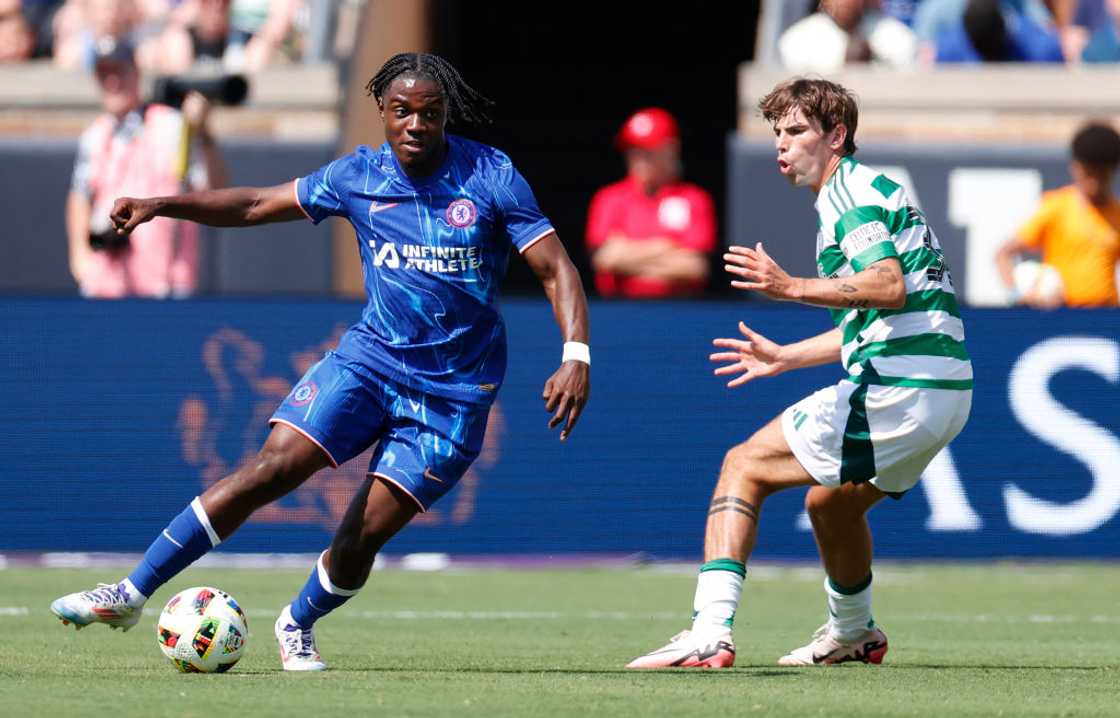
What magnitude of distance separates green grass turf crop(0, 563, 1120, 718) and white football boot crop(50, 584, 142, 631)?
0.18 m

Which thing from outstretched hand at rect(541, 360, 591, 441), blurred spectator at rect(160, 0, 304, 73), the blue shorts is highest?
blurred spectator at rect(160, 0, 304, 73)

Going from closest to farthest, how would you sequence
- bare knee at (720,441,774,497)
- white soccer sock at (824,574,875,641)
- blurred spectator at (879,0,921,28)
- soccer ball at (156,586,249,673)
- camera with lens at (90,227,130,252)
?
soccer ball at (156,586,249,673) < bare knee at (720,441,774,497) < white soccer sock at (824,574,875,641) < camera with lens at (90,227,130,252) < blurred spectator at (879,0,921,28)

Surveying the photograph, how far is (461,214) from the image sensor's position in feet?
23.6

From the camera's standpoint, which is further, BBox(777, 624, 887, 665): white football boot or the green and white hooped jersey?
BBox(777, 624, 887, 665): white football boot

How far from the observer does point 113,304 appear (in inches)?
480

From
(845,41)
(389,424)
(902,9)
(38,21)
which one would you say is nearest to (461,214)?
(389,424)

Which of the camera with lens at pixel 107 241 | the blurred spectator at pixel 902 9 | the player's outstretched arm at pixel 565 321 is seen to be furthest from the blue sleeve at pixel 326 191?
the blurred spectator at pixel 902 9

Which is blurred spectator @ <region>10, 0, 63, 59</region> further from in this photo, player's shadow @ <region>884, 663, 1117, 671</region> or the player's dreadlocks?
player's shadow @ <region>884, 663, 1117, 671</region>

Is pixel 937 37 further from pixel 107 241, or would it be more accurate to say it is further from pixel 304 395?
pixel 304 395

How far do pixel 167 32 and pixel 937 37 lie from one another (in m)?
6.20

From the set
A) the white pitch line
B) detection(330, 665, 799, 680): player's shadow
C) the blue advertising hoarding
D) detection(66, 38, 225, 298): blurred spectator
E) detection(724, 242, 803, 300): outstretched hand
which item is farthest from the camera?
detection(66, 38, 225, 298): blurred spectator

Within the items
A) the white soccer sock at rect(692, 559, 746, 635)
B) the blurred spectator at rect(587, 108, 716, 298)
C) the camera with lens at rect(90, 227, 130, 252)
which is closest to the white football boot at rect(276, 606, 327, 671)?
the white soccer sock at rect(692, 559, 746, 635)

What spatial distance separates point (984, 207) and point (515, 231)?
881cm

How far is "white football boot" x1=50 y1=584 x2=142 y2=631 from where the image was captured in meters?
6.98
